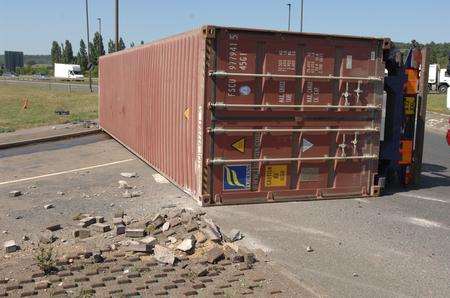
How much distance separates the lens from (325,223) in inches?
302

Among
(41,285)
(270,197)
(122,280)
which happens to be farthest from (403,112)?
(41,285)

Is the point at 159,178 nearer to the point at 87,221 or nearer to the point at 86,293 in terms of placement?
the point at 87,221

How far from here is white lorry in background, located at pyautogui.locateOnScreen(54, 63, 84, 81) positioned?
97812mm

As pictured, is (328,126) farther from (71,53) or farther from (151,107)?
(71,53)

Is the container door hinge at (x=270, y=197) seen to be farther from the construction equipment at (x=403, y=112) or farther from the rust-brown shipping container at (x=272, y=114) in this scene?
the construction equipment at (x=403, y=112)

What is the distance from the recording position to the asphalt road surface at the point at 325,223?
5.60 m

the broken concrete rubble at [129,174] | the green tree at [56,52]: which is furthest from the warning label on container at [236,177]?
the green tree at [56,52]

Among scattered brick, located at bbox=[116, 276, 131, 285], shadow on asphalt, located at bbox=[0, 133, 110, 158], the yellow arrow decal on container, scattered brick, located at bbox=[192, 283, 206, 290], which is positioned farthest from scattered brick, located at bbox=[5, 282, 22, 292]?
shadow on asphalt, located at bbox=[0, 133, 110, 158]

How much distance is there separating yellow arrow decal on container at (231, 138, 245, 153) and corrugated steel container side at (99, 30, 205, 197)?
596 millimetres

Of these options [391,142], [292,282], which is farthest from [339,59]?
[292,282]

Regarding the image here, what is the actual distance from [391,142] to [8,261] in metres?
6.75

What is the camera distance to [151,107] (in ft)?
38.1

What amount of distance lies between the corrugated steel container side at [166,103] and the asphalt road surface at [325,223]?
0.52 m

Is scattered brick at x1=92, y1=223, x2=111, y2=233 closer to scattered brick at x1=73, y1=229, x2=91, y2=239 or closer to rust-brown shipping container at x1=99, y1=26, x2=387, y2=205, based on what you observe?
scattered brick at x1=73, y1=229, x2=91, y2=239
